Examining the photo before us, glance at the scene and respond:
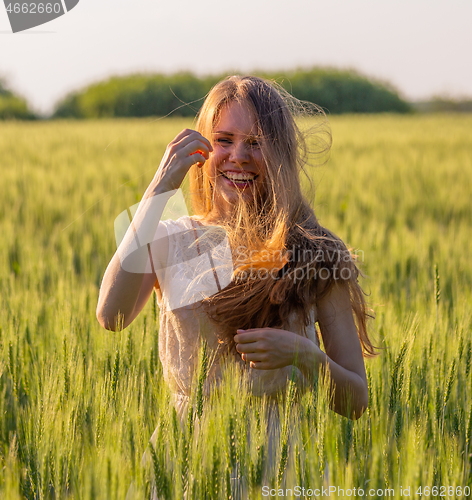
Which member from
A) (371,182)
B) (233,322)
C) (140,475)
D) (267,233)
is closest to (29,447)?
(140,475)

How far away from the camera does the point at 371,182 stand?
555 cm

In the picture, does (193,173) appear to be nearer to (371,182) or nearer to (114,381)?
(114,381)

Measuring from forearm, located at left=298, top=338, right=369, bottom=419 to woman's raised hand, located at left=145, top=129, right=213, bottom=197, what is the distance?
1.37ft

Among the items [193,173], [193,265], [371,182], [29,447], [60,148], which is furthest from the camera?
[60,148]

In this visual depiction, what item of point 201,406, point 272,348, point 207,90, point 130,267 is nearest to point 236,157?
point 130,267

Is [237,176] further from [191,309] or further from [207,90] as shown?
[207,90]

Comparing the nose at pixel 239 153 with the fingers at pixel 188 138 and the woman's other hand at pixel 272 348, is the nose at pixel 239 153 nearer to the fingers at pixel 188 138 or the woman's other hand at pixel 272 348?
the fingers at pixel 188 138

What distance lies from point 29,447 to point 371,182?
495 centimetres

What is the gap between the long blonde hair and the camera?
3.81ft

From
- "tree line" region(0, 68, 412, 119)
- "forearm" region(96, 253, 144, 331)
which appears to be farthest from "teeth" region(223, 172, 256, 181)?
"tree line" region(0, 68, 412, 119)

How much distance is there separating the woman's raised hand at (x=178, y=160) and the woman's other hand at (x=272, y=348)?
341mm

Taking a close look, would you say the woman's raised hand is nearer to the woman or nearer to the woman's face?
the woman

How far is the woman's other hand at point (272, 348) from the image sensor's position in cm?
102

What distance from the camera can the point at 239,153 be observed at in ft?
4.01
